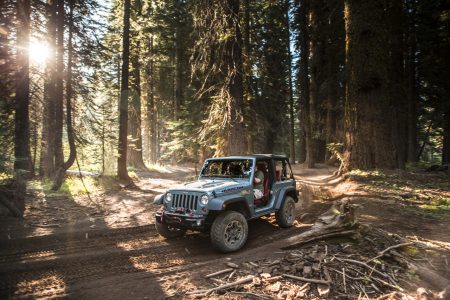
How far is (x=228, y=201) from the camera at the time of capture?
23.0 feet

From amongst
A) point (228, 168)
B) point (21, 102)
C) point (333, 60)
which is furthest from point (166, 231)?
point (333, 60)

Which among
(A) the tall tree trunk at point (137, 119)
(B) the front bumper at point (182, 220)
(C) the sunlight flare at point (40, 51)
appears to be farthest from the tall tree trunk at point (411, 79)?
(C) the sunlight flare at point (40, 51)

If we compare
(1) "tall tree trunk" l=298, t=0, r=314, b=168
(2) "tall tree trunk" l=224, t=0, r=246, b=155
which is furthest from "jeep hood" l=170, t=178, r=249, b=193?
(1) "tall tree trunk" l=298, t=0, r=314, b=168

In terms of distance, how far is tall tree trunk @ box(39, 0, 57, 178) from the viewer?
13.4m

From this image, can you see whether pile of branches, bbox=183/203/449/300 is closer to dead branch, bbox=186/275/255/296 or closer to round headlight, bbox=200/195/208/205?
dead branch, bbox=186/275/255/296

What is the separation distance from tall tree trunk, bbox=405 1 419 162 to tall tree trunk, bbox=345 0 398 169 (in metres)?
10.4

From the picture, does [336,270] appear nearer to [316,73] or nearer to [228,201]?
[228,201]

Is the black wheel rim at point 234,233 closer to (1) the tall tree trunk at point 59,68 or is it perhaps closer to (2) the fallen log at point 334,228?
(2) the fallen log at point 334,228

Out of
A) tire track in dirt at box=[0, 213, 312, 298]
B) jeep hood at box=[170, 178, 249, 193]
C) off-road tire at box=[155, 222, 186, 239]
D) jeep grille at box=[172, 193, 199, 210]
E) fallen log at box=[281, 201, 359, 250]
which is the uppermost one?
jeep hood at box=[170, 178, 249, 193]

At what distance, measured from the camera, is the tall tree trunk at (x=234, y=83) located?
13422 millimetres

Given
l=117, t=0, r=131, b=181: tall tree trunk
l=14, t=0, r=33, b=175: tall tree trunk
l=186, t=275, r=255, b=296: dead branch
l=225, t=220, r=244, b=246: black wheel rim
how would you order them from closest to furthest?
1. l=186, t=275, r=255, b=296: dead branch
2. l=225, t=220, r=244, b=246: black wheel rim
3. l=14, t=0, r=33, b=175: tall tree trunk
4. l=117, t=0, r=131, b=181: tall tree trunk

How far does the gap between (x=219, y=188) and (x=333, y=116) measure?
63.7ft

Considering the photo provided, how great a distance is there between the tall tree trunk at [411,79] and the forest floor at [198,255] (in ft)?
44.8

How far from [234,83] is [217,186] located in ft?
23.9
